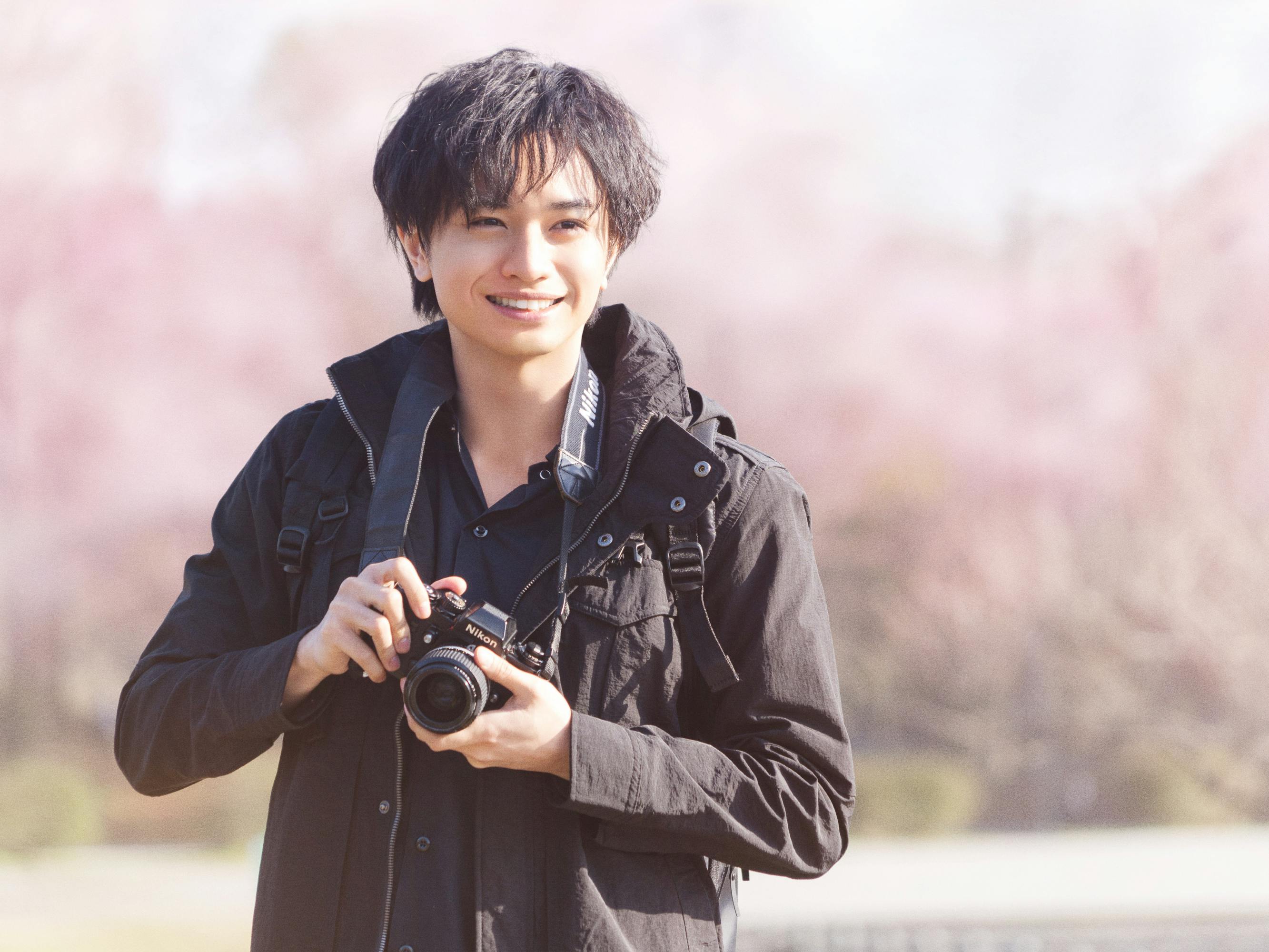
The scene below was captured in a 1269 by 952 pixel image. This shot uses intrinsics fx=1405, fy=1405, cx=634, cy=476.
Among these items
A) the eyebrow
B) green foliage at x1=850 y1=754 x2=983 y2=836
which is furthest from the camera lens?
green foliage at x1=850 y1=754 x2=983 y2=836

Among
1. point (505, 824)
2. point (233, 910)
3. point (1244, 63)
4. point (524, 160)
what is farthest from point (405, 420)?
point (1244, 63)

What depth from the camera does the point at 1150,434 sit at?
6926 millimetres

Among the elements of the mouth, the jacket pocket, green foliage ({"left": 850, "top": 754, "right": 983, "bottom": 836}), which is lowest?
the jacket pocket

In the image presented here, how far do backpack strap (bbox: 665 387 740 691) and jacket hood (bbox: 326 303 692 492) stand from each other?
0.12 meters

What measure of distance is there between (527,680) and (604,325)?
63 centimetres

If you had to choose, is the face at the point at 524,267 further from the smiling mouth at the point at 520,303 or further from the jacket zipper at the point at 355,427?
the jacket zipper at the point at 355,427

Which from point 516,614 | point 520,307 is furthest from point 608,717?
point 520,307

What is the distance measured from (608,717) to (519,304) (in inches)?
20.2

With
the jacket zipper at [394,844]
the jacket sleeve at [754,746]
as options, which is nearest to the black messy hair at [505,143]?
the jacket sleeve at [754,746]

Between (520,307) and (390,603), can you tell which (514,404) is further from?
(390,603)

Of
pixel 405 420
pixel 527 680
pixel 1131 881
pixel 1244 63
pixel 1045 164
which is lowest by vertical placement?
pixel 527 680

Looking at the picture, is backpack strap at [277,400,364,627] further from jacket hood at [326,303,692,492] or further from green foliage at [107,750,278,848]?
green foliage at [107,750,278,848]

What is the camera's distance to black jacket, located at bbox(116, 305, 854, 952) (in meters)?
1.55

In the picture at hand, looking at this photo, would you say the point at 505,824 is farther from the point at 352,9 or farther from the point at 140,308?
the point at 352,9
